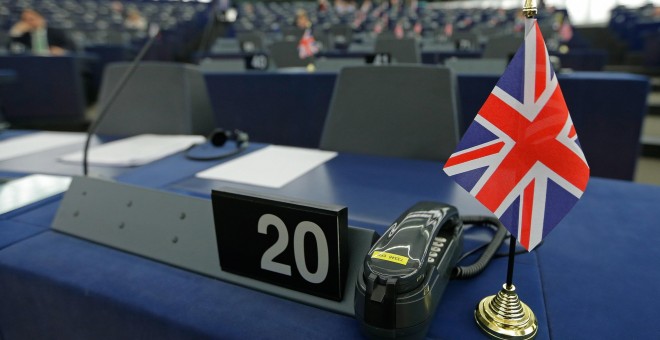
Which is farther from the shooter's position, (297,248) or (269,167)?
(269,167)

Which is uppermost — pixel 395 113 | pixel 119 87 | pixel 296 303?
pixel 119 87

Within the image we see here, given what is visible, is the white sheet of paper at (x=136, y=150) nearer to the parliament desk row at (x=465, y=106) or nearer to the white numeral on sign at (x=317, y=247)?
the white numeral on sign at (x=317, y=247)

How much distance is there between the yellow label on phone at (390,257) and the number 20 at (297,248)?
67 millimetres

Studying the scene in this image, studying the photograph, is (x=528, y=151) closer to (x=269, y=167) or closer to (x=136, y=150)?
(x=269, y=167)

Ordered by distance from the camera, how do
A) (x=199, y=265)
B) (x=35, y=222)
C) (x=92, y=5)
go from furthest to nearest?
(x=92, y=5)
(x=35, y=222)
(x=199, y=265)

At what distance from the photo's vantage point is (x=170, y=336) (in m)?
0.45

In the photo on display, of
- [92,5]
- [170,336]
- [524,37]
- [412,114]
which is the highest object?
[92,5]

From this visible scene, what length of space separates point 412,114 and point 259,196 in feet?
2.34

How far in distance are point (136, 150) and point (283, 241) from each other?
0.78 metres

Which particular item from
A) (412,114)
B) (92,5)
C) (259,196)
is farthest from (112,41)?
(259,196)

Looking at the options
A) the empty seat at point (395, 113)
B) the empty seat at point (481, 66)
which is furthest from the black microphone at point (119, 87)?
the empty seat at point (481, 66)

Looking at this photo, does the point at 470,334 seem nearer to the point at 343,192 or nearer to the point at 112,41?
the point at 343,192

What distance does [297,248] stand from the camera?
1.54 ft

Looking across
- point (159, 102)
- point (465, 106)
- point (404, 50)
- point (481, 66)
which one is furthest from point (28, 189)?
point (404, 50)
